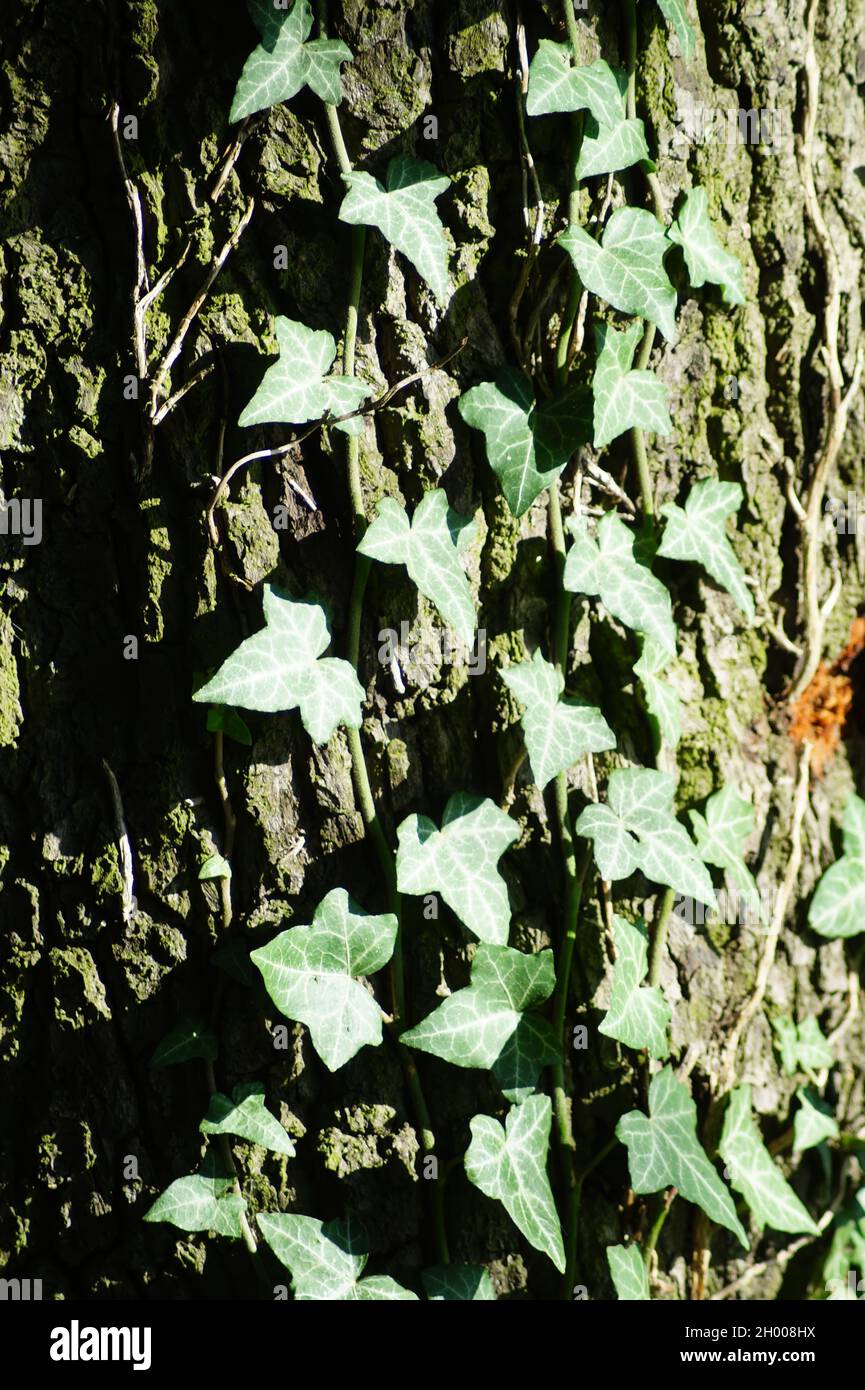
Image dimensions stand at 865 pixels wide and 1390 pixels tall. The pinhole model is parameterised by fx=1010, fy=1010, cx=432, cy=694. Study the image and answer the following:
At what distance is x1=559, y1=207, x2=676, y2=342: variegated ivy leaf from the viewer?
1.21 metres

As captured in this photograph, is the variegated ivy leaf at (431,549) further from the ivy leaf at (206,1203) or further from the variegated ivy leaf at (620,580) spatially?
the ivy leaf at (206,1203)

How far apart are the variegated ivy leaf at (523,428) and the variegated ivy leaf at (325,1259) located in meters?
0.90

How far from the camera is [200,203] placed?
1158mm

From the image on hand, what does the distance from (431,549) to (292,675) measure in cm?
22

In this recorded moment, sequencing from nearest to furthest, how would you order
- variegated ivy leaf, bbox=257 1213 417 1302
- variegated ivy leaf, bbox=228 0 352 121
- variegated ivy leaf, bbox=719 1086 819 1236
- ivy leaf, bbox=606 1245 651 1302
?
variegated ivy leaf, bbox=228 0 352 121
variegated ivy leaf, bbox=257 1213 417 1302
ivy leaf, bbox=606 1245 651 1302
variegated ivy leaf, bbox=719 1086 819 1236

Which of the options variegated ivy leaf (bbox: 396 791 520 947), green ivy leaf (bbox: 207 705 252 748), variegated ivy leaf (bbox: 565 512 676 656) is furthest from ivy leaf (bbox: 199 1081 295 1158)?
variegated ivy leaf (bbox: 565 512 676 656)

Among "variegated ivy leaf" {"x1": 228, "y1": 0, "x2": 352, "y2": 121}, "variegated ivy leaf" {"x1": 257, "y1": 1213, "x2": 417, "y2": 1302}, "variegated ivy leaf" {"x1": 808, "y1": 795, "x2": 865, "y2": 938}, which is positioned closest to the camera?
"variegated ivy leaf" {"x1": 228, "y1": 0, "x2": 352, "y2": 121}

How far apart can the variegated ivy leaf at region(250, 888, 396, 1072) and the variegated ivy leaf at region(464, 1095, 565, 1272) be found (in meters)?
0.18

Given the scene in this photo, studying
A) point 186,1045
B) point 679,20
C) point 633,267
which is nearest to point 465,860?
point 186,1045

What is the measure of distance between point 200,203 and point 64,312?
0.20 meters

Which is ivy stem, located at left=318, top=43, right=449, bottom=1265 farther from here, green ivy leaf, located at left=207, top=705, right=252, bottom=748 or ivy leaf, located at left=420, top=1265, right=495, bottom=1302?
green ivy leaf, located at left=207, top=705, right=252, bottom=748

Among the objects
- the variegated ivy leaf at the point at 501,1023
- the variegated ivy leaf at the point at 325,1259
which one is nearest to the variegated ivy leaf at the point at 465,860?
the variegated ivy leaf at the point at 501,1023

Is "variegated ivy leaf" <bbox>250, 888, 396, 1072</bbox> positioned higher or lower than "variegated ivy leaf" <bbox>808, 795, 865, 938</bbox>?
lower
